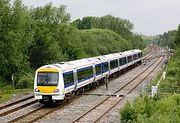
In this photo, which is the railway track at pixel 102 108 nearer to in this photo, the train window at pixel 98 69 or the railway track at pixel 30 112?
the railway track at pixel 30 112

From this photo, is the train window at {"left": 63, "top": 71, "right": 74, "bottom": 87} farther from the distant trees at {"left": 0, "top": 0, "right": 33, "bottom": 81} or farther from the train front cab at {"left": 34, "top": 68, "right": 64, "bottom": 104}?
the distant trees at {"left": 0, "top": 0, "right": 33, "bottom": 81}

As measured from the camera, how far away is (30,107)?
998 inches

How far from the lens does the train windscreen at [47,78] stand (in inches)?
1000

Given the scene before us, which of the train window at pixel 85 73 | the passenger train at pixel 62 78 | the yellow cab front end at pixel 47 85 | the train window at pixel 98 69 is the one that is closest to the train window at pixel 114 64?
the train window at pixel 98 69

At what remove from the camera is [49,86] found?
25.3 metres

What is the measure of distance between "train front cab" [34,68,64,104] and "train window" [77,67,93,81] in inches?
176

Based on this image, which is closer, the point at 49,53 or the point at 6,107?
the point at 6,107

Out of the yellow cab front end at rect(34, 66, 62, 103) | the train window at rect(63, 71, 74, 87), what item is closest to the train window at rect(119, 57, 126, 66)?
the train window at rect(63, 71, 74, 87)

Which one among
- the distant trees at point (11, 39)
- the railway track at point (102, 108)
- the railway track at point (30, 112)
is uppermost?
the distant trees at point (11, 39)

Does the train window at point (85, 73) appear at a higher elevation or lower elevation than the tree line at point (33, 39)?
lower

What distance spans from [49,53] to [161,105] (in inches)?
1313

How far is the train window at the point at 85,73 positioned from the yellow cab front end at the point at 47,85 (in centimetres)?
449

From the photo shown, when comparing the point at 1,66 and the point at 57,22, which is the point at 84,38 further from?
the point at 1,66

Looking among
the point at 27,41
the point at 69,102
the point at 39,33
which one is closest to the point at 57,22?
the point at 39,33
